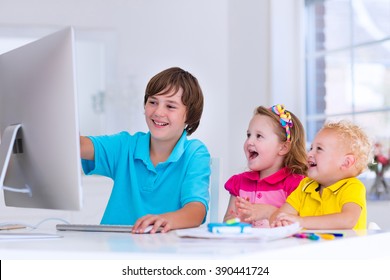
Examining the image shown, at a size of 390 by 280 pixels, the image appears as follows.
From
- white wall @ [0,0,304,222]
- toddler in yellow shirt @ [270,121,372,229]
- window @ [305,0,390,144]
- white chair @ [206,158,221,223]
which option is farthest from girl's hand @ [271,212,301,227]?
white wall @ [0,0,304,222]

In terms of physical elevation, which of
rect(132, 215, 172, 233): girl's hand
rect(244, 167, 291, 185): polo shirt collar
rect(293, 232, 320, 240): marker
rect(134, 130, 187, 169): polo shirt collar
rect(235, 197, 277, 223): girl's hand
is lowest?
rect(235, 197, 277, 223): girl's hand

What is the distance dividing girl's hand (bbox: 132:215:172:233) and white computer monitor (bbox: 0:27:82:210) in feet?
0.73

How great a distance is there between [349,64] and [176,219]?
2.30 meters

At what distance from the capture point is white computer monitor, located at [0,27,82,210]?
139 centimetres

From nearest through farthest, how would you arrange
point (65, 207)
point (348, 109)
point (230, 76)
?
point (65, 207), point (348, 109), point (230, 76)

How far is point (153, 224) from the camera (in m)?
1.67

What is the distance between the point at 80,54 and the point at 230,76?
107cm

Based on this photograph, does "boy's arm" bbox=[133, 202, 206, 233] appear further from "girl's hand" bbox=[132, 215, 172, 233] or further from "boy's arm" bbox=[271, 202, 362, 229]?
"boy's arm" bbox=[271, 202, 362, 229]

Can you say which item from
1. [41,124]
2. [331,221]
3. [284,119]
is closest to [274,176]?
[284,119]

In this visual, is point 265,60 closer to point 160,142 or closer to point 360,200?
point 160,142

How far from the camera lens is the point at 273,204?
2.20 metres

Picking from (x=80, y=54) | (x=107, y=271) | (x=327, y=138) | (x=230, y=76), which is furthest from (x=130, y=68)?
(x=107, y=271)

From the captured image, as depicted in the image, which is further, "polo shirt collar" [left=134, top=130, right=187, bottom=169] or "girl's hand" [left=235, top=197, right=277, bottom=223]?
"polo shirt collar" [left=134, top=130, right=187, bottom=169]

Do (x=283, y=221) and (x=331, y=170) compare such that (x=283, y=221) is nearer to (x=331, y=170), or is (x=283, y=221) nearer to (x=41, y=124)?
(x=331, y=170)
